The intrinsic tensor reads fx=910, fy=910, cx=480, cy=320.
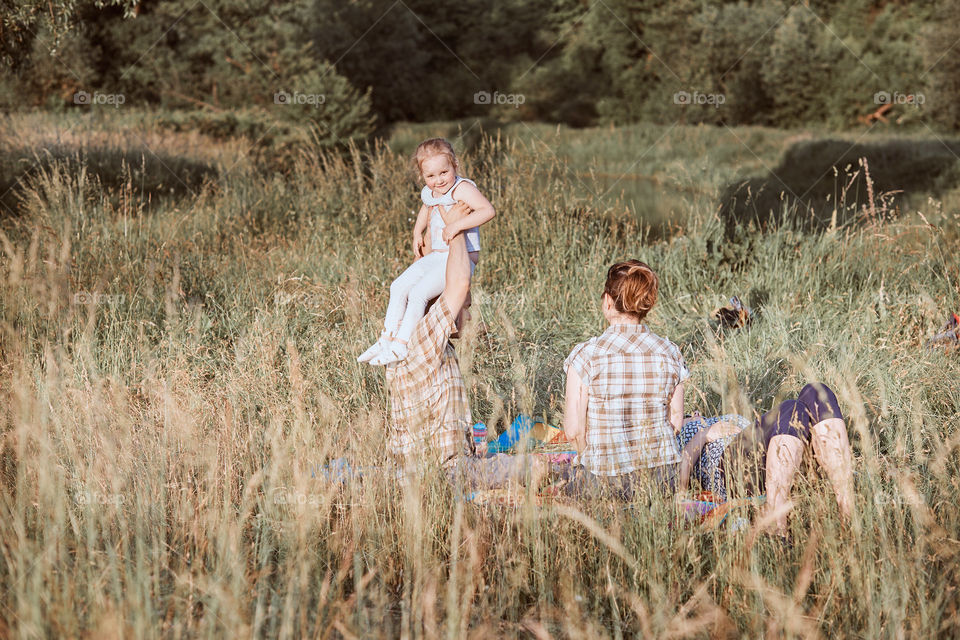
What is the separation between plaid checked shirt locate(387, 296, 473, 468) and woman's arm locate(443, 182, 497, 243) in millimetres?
276

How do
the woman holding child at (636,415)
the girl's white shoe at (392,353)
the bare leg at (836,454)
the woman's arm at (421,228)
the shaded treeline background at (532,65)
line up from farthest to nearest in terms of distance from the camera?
the shaded treeline background at (532,65), the woman's arm at (421,228), the girl's white shoe at (392,353), the woman holding child at (636,415), the bare leg at (836,454)

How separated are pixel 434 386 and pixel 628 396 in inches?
31.4

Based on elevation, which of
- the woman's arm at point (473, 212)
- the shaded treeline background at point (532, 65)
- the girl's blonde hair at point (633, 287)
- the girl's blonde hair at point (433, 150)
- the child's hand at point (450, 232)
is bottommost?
the girl's blonde hair at point (633, 287)

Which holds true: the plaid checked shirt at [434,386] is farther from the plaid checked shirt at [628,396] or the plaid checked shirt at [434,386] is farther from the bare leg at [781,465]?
the bare leg at [781,465]

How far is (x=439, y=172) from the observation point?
367 cm

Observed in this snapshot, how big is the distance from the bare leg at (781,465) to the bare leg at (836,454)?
0.06m

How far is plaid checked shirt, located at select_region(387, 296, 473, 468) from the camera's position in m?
3.49

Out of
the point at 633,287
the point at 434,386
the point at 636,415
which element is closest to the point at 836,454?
the point at 636,415

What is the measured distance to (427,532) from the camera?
9.21ft

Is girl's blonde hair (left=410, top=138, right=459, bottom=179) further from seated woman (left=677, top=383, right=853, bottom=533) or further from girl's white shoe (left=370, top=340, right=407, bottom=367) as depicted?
seated woman (left=677, top=383, right=853, bottom=533)

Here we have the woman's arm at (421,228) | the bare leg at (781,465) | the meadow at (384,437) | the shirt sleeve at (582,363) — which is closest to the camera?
the meadow at (384,437)

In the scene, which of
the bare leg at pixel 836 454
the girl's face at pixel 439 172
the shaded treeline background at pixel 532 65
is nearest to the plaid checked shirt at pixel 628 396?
the bare leg at pixel 836 454

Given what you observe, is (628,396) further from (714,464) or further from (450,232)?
(450,232)

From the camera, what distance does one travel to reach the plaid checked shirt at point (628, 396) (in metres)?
3.13
